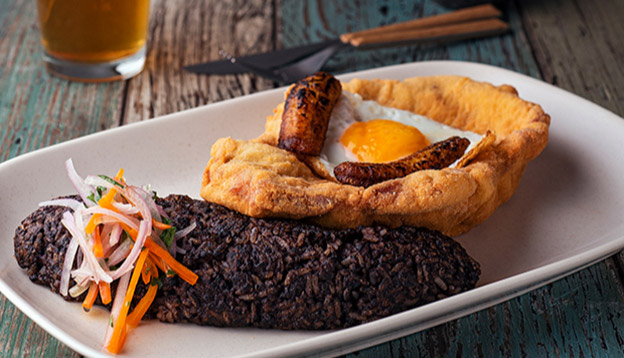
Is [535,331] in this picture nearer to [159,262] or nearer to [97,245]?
[159,262]

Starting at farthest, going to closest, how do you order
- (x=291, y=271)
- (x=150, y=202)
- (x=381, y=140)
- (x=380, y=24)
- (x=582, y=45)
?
(x=380, y=24)
(x=582, y=45)
(x=381, y=140)
(x=150, y=202)
(x=291, y=271)

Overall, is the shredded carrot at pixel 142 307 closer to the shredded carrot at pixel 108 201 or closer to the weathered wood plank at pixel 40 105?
the shredded carrot at pixel 108 201

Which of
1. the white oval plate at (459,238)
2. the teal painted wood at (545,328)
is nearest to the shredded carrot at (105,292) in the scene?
the white oval plate at (459,238)

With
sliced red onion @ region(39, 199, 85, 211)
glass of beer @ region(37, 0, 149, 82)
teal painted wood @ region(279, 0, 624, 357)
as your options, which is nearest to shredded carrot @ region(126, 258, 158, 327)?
sliced red onion @ region(39, 199, 85, 211)

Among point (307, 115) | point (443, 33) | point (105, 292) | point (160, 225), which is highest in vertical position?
point (307, 115)

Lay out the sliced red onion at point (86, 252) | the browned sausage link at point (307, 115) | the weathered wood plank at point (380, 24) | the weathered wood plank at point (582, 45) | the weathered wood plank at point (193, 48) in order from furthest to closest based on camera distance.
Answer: the weathered wood plank at point (380, 24), the weathered wood plank at point (582, 45), the weathered wood plank at point (193, 48), the browned sausage link at point (307, 115), the sliced red onion at point (86, 252)

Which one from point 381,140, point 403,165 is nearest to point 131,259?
point 403,165
